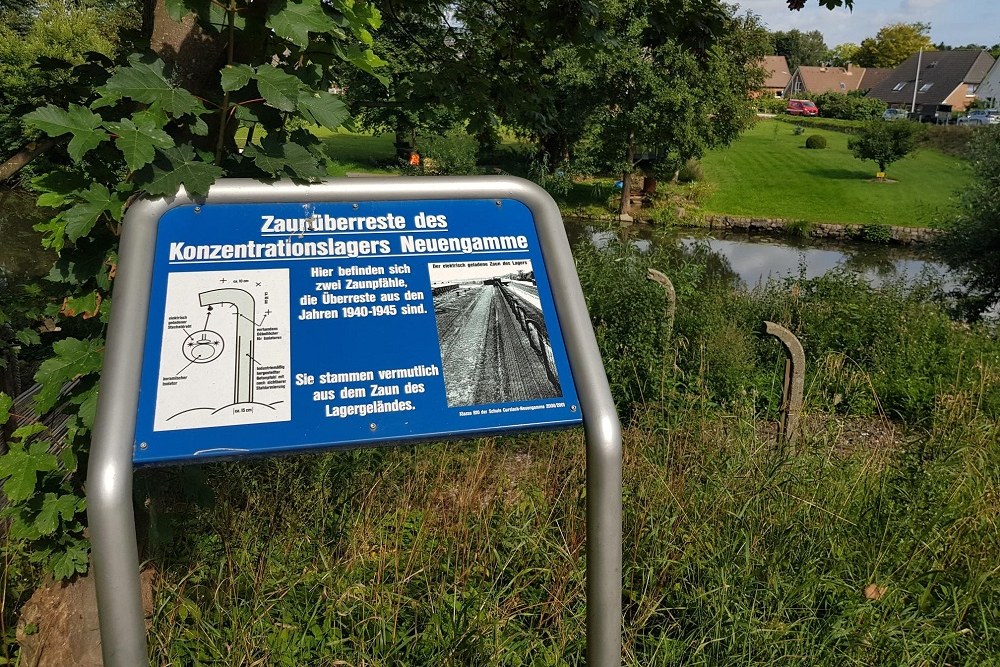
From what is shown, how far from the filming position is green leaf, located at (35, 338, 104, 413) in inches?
83.4

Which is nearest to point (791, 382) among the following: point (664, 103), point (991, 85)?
point (664, 103)

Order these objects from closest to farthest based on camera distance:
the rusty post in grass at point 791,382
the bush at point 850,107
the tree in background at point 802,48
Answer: the rusty post in grass at point 791,382 → the bush at point 850,107 → the tree in background at point 802,48

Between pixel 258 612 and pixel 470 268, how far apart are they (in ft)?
4.45

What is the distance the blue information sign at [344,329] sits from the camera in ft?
5.36

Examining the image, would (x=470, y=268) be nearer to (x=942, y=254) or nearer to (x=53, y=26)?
(x=942, y=254)

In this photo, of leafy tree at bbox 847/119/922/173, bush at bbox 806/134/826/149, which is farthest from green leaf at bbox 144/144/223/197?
bush at bbox 806/134/826/149

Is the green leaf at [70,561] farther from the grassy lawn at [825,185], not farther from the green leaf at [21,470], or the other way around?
the grassy lawn at [825,185]

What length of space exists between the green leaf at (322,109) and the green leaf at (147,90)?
28cm

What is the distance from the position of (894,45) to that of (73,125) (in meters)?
112

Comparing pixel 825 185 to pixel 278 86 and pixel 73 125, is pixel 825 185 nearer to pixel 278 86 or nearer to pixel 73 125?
pixel 278 86

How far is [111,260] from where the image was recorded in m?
2.24

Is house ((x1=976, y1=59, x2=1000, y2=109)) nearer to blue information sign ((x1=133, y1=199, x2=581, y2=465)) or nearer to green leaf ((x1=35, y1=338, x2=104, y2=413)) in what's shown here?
blue information sign ((x1=133, y1=199, x2=581, y2=465))

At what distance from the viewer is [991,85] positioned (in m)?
63.3

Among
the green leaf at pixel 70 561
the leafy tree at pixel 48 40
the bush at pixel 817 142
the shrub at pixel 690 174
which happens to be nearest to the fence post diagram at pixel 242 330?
the green leaf at pixel 70 561
